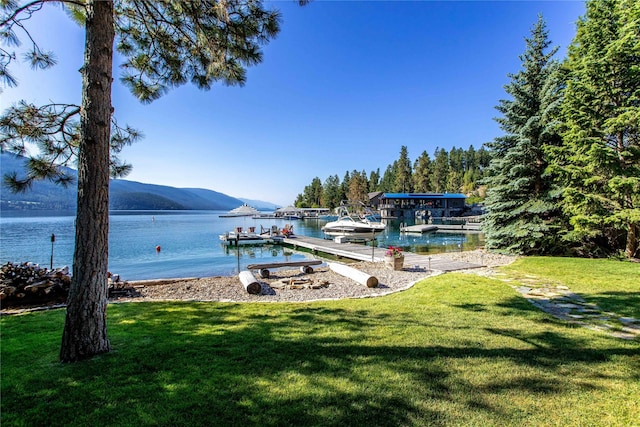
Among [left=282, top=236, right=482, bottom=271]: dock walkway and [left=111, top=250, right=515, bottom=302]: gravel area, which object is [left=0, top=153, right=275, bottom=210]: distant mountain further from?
[left=282, top=236, right=482, bottom=271]: dock walkway

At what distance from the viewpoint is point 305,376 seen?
10.1 ft

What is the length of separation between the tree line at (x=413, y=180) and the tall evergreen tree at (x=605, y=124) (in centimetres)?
5248

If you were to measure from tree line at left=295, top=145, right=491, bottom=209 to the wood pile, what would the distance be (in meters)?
58.0

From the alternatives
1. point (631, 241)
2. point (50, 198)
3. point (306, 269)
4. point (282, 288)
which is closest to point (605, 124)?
point (631, 241)

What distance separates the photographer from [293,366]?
3305mm

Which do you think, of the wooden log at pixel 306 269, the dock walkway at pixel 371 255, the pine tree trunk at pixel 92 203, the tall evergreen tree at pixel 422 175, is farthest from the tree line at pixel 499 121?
the tall evergreen tree at pixel 422 175

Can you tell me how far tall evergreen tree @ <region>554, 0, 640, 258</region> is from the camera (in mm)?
9633

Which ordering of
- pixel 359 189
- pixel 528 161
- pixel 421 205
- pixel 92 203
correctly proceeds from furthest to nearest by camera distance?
1. pixel 359 189
2. pixel 421 205
3. pixel 528 161
4. pixel 92 203

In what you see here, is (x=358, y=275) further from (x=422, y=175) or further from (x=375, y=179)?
(x=375, y=179)

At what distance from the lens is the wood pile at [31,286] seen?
701 cm

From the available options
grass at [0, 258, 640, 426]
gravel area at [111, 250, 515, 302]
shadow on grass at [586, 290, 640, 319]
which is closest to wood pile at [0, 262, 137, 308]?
gravel area at [111, 250, 515, 302]

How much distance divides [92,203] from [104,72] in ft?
5.51

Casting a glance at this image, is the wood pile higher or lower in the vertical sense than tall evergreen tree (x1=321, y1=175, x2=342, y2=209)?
lower

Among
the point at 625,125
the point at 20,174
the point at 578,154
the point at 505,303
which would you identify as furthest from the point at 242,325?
the point at 625,125
